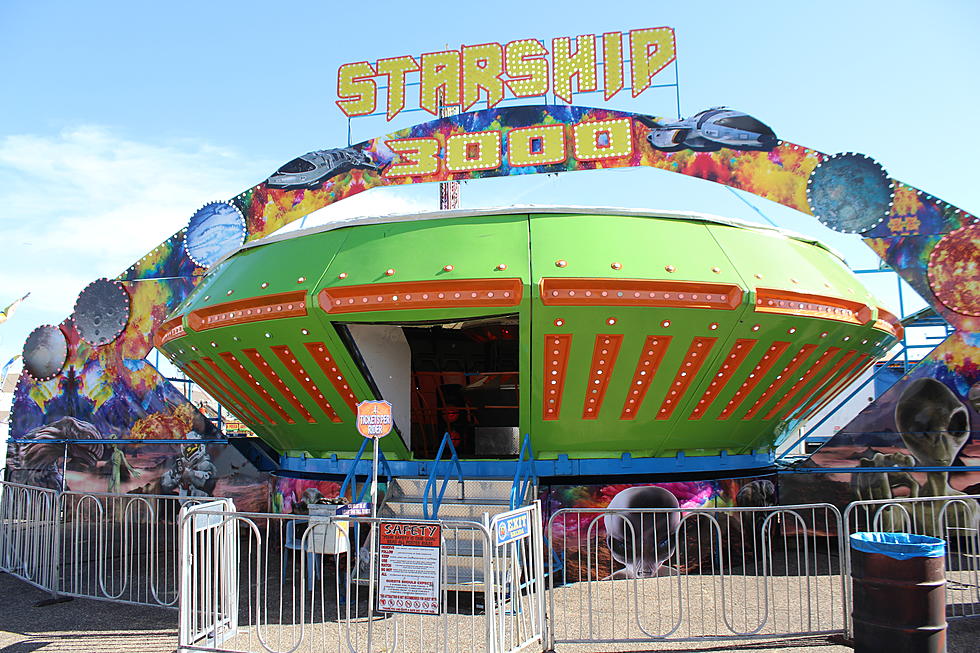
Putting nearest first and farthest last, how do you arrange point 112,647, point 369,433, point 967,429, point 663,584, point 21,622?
point 112,647 → point 21,622 → point 369,433 → point 663,584 → point 967,429

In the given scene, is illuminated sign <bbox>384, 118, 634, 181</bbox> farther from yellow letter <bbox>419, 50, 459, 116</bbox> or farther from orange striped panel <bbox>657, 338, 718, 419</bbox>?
orange striped panel <bbox>657, 338, 718, 419</bbox>

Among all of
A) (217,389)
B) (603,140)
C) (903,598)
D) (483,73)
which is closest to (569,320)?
(903,598)

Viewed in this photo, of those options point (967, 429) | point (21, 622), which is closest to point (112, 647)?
point (21, 622)

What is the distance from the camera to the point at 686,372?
7.95 metres

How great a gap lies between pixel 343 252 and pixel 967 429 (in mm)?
8563

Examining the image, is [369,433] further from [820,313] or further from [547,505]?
[820,313]

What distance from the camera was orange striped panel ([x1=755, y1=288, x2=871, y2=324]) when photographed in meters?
7.58

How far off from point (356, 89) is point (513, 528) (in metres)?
13.1

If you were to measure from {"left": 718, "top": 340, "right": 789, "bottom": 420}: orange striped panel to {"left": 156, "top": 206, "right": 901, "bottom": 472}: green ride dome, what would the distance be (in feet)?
0.09

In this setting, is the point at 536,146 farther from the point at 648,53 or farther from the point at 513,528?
the point at 513,528

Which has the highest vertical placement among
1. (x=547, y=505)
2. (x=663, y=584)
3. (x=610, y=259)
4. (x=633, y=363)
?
(x=610, y=259)

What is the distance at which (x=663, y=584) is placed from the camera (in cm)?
752

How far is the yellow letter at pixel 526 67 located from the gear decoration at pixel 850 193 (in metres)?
5.51

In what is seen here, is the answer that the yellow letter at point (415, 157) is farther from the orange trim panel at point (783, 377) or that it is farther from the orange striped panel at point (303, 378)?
the orange trim panel at point (783, 377)
